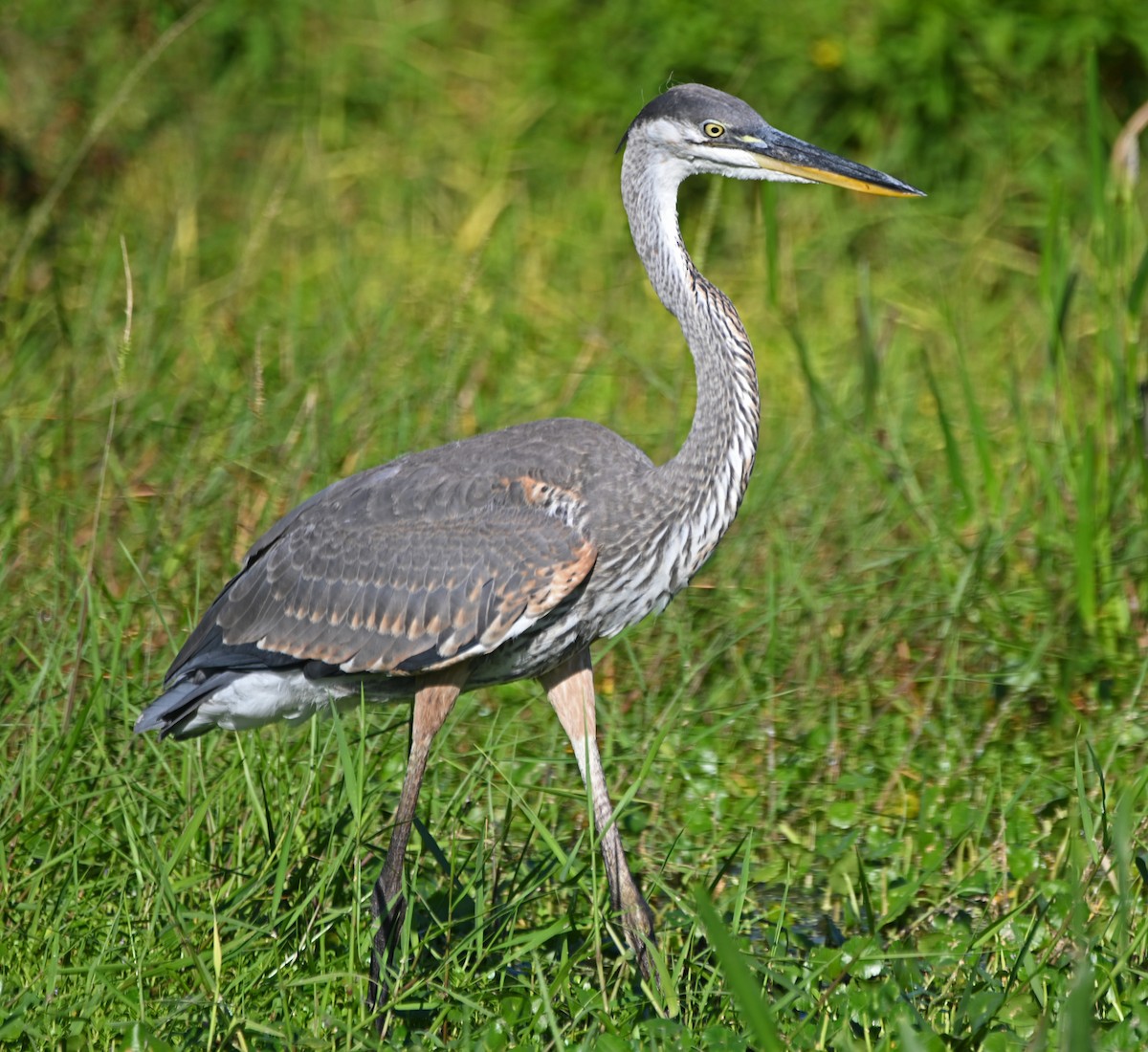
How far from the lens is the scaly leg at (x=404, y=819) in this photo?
3.52m

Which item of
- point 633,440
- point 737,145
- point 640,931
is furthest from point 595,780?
point 633,440

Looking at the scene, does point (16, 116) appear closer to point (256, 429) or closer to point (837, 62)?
point (256, 429)

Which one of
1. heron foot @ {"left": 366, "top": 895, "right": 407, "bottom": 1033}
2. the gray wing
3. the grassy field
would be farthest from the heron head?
heron foot @ {"left": 366, "top": 895, "right": 407, "bottom": 1033}

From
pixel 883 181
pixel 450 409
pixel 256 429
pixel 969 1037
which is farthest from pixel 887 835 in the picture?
pixel 256 429

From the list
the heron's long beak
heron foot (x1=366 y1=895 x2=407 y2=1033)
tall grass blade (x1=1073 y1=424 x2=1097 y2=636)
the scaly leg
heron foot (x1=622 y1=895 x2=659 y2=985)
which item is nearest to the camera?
heron foot (x1=366 y1=895 x2=407 y2=1033)

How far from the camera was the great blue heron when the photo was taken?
3.75 m

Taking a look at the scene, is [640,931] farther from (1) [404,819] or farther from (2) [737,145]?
(2) [737,145]

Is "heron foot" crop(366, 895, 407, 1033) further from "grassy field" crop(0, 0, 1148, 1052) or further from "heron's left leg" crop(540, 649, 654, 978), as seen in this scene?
"heron's left leg" crop(540, 649, 654, 978)

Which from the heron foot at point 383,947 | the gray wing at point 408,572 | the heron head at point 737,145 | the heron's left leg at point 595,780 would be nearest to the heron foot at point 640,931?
the heron's left leg at point 595,780

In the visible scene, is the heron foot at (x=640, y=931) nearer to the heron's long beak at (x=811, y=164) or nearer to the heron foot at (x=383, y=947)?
the heron foot at (x=383, y=947)

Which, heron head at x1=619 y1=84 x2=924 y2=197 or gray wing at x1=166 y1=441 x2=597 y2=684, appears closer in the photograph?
gray wing at x1=166 y1=441 x2=597 y2=684

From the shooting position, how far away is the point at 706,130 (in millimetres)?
3941

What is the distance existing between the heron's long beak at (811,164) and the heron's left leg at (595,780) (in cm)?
130

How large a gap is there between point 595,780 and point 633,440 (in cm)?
256
